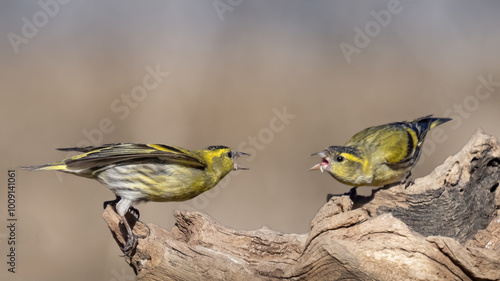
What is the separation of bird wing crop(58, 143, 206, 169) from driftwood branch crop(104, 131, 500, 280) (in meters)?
0.35

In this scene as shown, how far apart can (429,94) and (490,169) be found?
15.5ft


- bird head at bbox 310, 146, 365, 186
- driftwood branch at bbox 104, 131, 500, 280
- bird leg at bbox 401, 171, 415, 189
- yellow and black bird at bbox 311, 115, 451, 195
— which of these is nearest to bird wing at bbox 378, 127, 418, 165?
yellow and black bird at bbox 311, 115, 451, 195

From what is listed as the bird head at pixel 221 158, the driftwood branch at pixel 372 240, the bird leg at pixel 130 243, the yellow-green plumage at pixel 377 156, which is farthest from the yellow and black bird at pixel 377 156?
the bird leg at pixel 130 243

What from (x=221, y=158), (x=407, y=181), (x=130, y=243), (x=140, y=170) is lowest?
(x=407, y=181)

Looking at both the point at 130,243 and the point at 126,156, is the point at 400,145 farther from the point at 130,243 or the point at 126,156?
the point at 130,243

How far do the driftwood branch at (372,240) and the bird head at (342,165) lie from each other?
0.30 metres

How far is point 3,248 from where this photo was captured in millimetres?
7082

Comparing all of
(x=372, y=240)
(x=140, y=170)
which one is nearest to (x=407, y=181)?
(x=372, y=240)

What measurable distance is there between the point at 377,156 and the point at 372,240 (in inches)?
63.1

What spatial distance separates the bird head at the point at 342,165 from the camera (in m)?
4.75

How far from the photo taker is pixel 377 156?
16.4 ft

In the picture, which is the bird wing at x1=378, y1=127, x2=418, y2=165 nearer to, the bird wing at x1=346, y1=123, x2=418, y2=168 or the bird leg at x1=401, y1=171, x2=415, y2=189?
the bird wing at x1=346, y1=123, x2=418, y2=168

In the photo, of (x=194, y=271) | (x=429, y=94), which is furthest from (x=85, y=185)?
(x=429, y=94)

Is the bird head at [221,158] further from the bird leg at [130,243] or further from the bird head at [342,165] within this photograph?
the bird leg at [130,243]
